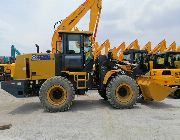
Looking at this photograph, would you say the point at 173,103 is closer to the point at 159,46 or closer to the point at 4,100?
the point at 4,100

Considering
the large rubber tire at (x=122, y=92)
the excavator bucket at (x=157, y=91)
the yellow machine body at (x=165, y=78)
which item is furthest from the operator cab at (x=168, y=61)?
the large rubber tire at (x=122, y=92)

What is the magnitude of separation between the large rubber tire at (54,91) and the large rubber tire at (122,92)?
1370 mm

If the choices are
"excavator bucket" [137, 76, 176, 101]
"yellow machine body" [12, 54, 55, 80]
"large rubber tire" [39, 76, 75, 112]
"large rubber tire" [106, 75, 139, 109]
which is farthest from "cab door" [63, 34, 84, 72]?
"excavator bucket" [137, 76, 176, 101]

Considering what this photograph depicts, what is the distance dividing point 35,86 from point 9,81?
3.03 ft

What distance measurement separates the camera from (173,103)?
12086 millimetres

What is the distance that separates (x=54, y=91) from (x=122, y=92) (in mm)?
2392

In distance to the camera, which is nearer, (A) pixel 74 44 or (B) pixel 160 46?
(A) pixel 74 44

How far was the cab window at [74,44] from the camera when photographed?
11.2 m

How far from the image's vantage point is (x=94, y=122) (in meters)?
8.52

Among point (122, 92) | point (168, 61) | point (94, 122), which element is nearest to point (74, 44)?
point (122, 92)

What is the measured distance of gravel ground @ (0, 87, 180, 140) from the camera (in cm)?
716

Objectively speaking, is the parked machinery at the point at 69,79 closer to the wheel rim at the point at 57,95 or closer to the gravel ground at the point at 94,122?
the wheel rim at the point at 57,95

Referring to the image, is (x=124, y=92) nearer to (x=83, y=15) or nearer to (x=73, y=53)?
(x=73, y=53)

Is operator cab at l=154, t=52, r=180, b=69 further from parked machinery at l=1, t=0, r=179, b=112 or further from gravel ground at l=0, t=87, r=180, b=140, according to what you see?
parked machinery at l=1, t=0, r=179, b=112
